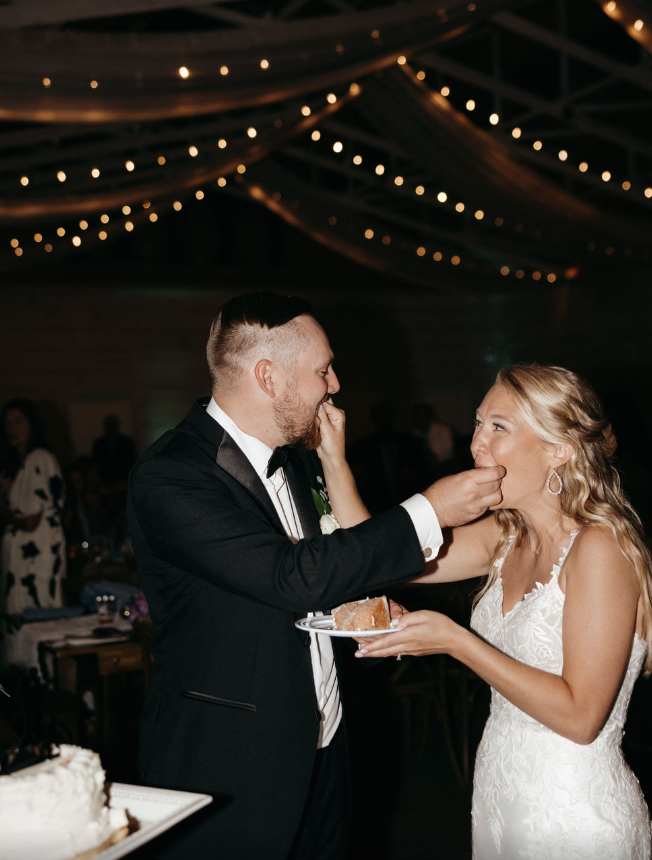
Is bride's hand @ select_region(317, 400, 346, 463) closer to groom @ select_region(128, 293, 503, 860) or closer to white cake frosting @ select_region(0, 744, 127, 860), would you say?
groom @ select_region(128, 293, 503, 860)

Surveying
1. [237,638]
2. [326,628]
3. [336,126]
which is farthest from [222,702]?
[336,126]

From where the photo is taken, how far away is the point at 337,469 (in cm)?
224

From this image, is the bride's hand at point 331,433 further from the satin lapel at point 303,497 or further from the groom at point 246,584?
the groom at point 246,584

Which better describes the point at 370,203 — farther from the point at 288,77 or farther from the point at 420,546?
the point at 420,546

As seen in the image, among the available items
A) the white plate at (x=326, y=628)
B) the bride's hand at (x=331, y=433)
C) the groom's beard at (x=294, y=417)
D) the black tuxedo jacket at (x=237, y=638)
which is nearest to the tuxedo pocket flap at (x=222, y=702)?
the black tuxedo jacket at (x=237, y=638)

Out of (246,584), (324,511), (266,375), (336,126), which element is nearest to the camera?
(246,584)

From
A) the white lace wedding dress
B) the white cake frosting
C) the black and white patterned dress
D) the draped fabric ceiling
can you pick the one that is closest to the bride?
the white lace wedding dress

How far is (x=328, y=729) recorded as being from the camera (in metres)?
1.96

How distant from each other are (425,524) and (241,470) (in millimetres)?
428

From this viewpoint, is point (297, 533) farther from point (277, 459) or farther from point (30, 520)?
point (30, 520)

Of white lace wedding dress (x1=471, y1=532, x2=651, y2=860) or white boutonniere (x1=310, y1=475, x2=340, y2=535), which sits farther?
white boutonniere (x1=310, y1=475, x2=340, y2=535)

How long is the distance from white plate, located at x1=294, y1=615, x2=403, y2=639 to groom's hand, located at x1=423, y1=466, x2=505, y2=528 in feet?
0.81

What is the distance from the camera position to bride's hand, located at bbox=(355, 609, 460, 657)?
1.63m

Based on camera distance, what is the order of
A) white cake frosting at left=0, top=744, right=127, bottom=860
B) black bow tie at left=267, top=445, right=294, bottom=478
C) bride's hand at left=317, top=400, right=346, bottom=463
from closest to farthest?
1. white cake frosting at left=0, top=744, right=127, bottom=860
2. black bow tie at left=267, top=445, right=294, bottom=478
3. bride's hand at left=317, top=400, right=346, bottom=463
